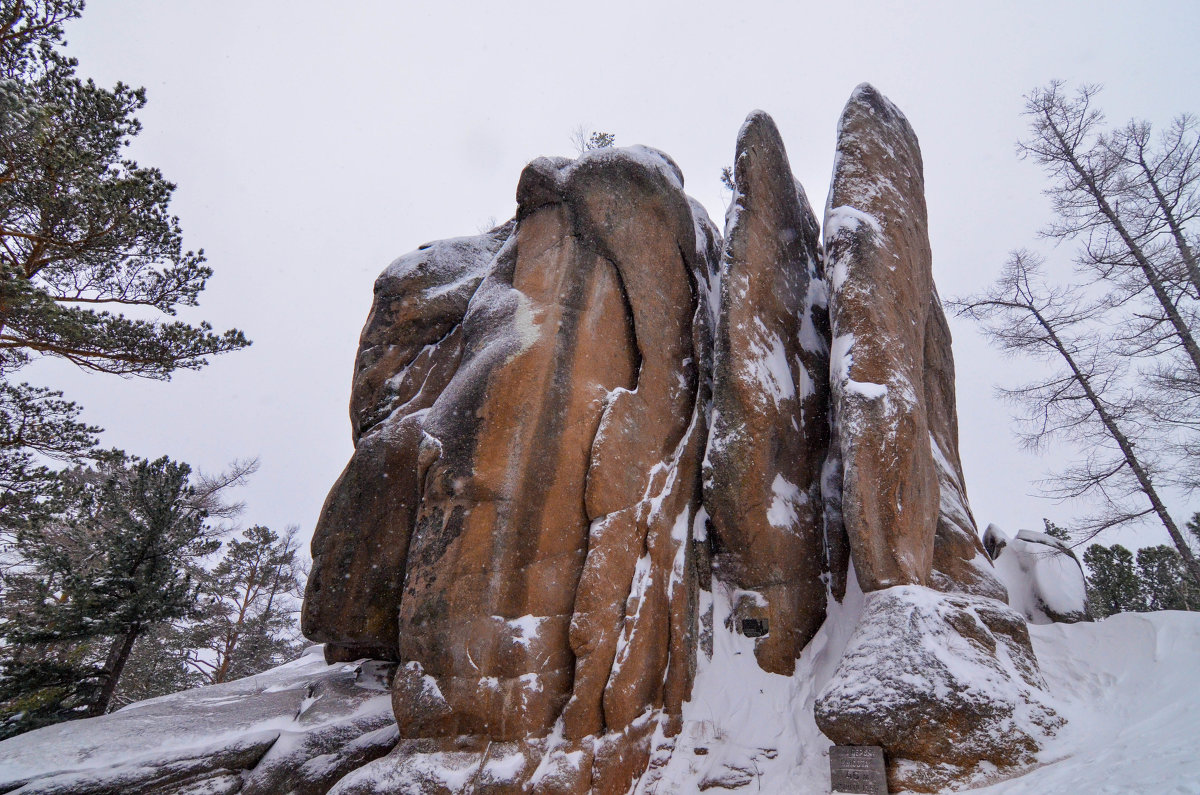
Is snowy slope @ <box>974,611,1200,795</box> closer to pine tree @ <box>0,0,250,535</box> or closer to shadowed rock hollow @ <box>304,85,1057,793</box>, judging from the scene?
shadowed rock hollow @ <box>304,85,1057,793</box>

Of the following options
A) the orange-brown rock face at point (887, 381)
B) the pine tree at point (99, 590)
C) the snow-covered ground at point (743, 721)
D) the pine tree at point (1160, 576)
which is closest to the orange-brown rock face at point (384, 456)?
the snow-covered ground at point (743, 721)

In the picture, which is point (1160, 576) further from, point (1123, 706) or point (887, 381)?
point (887, 381)

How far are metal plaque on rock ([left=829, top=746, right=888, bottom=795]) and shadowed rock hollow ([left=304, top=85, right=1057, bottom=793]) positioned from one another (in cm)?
18

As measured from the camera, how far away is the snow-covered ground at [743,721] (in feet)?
19.8

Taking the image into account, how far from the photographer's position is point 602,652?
23.0ft

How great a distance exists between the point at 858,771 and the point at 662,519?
3.56m

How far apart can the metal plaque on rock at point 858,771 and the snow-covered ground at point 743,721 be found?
361 mm

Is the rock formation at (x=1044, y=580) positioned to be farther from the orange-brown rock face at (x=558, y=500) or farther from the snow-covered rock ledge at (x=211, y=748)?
the snow-covered rock ledge at (x=211, y=748)

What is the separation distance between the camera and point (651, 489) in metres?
8.30

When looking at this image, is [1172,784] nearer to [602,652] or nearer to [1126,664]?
[1126,664]

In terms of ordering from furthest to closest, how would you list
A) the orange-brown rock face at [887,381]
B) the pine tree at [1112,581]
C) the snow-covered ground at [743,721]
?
1. the pine tree at [1112,581]
2. the orange-brown rock face at [887,381]
3. the snow-covered ground at [743,721]

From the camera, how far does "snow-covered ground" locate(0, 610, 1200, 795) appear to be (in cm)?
603

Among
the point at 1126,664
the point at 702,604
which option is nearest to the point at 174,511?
the point at 702,604

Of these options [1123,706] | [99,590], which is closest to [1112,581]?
[1123,706]
